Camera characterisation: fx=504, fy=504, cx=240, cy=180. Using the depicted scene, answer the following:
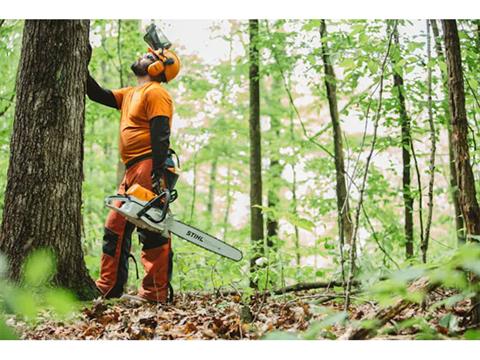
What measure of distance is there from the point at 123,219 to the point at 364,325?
2.34m

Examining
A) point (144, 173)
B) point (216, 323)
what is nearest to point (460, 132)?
point (216, 323)

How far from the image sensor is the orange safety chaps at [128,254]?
361 cm

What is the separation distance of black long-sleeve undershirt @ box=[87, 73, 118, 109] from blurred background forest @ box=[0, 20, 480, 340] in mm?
1255

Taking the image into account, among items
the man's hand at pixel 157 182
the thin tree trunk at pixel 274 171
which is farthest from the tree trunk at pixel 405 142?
the thin tree trunk at pixel 274 171

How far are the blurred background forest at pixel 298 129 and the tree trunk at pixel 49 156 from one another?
0.97 m

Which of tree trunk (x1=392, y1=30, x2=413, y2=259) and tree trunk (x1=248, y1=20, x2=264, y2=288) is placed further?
tree trunk (x1=248, y1=20, x2=264, y2=288)

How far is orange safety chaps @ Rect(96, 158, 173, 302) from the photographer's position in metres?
3.61

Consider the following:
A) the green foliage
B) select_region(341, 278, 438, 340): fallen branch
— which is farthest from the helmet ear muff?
the green foliage

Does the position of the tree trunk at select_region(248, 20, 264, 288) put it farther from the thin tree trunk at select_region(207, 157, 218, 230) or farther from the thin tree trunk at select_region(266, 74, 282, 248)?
Answer: the thin tree trunk at select_region(207, 157, 218, 230)

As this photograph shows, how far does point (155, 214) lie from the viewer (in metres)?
3.47

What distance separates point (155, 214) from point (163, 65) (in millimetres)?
1178
